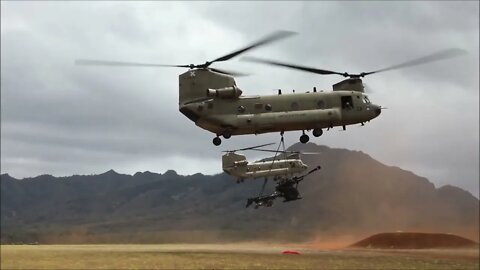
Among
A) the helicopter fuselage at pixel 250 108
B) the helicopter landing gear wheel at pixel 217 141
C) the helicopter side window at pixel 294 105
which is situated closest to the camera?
the helicopter landing gear wheel at pixel 217 141

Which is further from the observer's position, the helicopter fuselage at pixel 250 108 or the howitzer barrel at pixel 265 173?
the howitzer barrel at pixel 265 173

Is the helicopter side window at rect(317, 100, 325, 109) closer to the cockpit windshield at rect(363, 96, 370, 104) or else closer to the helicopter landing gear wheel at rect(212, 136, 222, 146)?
the cockpit windshield at rect(363, 96, 370, 104)

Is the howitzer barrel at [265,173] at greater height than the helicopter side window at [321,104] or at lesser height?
lesser

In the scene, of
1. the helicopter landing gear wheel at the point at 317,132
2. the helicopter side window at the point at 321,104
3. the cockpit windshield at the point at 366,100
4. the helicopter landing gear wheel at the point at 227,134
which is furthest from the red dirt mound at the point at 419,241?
the helicopter landing gear wheel at the point at 227,134

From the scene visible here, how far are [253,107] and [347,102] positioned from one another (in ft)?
31.5

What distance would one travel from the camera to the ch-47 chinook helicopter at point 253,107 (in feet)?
161

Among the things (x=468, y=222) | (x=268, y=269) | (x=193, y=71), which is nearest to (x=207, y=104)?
(x=193, y=71)

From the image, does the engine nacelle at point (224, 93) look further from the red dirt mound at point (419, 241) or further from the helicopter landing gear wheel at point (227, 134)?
the red dirt mound at point (419, 241)

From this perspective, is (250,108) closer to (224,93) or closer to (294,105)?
(224,93)

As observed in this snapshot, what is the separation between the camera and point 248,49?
149 ft

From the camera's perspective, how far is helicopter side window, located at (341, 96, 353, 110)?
168 ft

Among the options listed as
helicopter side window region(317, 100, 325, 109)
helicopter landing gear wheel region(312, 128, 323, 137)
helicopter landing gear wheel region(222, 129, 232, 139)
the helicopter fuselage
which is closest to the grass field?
helicopter landing gear wheel region(222, 129, 232, 139)

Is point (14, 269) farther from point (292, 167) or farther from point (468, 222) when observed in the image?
point (468, 222)

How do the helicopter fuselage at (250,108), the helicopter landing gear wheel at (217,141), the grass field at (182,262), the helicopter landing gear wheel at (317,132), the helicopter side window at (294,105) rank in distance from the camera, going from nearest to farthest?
the helicopter landing gear wheel at (217,141) → the helicopter fuselage at (250,108) → the helicopter side window at (294,105) → the helicopter landing gear wheel at (317,132) → the grass field at (182,262)
